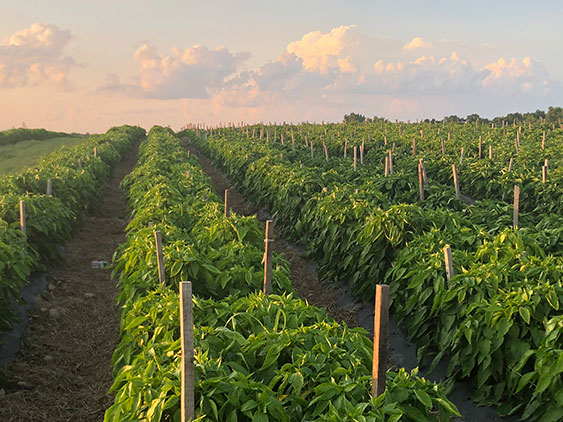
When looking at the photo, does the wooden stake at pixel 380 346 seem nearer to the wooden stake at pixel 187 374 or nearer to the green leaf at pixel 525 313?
the wooden stake at pixel 187 374

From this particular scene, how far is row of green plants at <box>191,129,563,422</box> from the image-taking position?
4863 millimetres

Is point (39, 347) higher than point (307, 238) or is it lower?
lower

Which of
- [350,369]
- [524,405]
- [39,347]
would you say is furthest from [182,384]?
[39,347]

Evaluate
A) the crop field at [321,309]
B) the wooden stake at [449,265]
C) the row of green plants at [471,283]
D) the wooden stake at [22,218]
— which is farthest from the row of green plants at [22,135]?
the wooden stake at [449,265]

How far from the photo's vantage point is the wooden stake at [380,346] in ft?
9.64

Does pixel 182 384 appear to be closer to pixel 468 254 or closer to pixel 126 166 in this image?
pixel 468 254

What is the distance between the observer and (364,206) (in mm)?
8641

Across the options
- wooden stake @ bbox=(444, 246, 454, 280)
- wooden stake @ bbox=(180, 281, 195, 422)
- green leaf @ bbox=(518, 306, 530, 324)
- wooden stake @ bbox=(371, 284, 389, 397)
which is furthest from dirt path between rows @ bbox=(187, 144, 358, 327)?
wooden stake @ bbox=(180, 281, 195, 422)

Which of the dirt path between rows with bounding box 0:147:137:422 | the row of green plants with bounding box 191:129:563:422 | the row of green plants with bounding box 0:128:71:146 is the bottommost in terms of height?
the dirt path between rows with bounding box 0:147:137:422

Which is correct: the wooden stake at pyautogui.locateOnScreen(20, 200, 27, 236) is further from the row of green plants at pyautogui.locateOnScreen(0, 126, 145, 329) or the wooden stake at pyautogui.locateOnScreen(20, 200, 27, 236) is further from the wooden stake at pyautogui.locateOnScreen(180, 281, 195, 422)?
the wooden stake at pyautogui.locateOnScreen(180, 281, 195, 422)

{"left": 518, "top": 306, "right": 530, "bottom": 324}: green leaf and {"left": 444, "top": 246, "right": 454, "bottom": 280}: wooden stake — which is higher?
{"left": 444, "top": 246, "right": 454, "bottom": 280}: wooden stake

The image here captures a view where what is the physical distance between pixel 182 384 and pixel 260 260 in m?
3.35

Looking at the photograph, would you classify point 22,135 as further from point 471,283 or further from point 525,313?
point 525,313

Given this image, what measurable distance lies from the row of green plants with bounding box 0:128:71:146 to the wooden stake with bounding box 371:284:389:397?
197 ft
